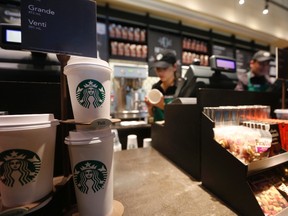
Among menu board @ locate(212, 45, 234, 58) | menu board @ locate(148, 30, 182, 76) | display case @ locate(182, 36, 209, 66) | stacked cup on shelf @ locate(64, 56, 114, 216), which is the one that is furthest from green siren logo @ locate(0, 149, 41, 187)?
menu board @ locate(212, 45, 234, 58)

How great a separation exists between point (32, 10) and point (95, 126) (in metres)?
0.43

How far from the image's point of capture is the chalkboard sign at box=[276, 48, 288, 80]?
120 cm

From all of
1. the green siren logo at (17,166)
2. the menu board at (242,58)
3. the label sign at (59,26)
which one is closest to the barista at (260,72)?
the label sign at (59,26)

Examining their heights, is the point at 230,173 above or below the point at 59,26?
below

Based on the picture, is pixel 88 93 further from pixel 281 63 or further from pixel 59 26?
pixel 281 63

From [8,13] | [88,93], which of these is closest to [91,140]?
[88,93]

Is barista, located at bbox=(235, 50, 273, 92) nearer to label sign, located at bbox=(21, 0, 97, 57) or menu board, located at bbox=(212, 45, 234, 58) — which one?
menu board, located at bbox=(212, 45, 234, 58)

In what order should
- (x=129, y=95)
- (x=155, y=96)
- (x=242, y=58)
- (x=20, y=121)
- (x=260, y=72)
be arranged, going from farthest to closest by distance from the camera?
(x=242, y=58)
(x=129, y=95)
(x=260, y=72)
(x=155, y=96)
(x=20, y=121)

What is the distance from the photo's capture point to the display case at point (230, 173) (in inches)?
25.1

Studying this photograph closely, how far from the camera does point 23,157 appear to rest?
531mm

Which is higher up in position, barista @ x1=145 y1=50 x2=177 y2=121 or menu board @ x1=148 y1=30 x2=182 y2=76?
menu board @ x1=148 y1=30 x2=182 y2=76

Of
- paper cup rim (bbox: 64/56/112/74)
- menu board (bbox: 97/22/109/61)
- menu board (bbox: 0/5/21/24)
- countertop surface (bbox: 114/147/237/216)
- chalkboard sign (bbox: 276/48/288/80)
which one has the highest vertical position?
menu board (bbox: 0/5/21/24)

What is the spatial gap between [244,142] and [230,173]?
15 cm

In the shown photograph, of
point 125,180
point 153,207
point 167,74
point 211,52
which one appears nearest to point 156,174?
point 125,180
